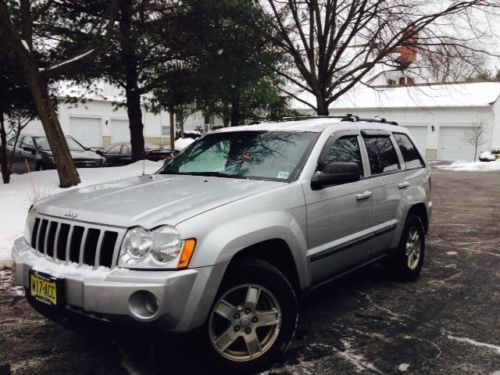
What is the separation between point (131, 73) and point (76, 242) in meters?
11.0

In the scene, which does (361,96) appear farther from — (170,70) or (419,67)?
(170,70)

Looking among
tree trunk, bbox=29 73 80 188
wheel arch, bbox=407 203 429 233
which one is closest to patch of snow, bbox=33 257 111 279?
wheel arch, bbox=407 203 429 233

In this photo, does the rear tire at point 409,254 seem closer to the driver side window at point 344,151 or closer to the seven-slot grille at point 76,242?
the driver side window at point 344,151

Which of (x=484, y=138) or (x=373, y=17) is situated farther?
(x=484, y=138)

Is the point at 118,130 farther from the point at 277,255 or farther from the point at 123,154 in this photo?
the point at 277,255

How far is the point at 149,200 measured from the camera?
316cm

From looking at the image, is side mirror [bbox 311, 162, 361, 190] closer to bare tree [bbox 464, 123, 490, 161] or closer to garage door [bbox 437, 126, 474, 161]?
bare tree [bbox 464, 123, 490, 161]

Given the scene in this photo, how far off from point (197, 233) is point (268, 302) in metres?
0.77

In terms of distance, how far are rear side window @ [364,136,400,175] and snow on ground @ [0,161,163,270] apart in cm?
421

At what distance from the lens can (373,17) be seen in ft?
46.2

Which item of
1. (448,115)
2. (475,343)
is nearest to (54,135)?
(475,343)

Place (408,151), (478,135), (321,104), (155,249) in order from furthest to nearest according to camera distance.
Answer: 1. (478,135)
2. (321,104)
3. (408,151)
4. (155,249)

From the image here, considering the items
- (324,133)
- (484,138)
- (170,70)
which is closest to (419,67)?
(170,70)

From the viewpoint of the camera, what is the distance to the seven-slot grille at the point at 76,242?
9.31ft
